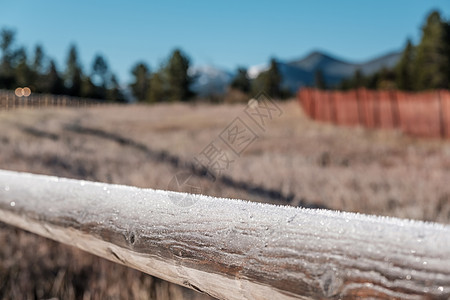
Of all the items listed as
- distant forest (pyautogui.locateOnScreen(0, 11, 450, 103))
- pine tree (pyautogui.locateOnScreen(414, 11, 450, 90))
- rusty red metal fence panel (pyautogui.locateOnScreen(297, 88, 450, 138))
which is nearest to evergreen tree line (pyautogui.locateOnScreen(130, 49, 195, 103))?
distant forest (pyautogui.locateOnScreen(0, 11, 450, 103))

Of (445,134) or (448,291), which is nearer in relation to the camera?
(448,291)

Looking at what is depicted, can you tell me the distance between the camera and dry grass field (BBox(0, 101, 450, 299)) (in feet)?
8.34

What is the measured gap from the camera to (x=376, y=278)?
593 millimetres

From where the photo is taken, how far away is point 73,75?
183ft

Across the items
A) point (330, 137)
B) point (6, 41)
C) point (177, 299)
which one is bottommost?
point (177, 299)

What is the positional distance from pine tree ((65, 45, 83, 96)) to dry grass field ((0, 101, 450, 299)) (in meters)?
46.9

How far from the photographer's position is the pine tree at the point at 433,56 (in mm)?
34594

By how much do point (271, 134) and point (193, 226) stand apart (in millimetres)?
10075

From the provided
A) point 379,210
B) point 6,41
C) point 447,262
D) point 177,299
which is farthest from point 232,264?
point 6,41

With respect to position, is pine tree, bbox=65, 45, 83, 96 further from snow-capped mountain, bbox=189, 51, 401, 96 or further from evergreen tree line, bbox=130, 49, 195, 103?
snow-capped mountain, bbox=189, 51, 401, 96

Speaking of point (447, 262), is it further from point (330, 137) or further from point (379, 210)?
point (330, 137)

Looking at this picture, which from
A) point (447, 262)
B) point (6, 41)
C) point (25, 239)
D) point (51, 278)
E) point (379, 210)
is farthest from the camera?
point (6, 41)

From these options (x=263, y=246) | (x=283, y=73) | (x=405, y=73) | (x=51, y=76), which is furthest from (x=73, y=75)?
(x=263, y=246)

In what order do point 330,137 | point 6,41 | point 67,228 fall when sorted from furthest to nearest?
point 6,41, point 330,137, point 67,228
